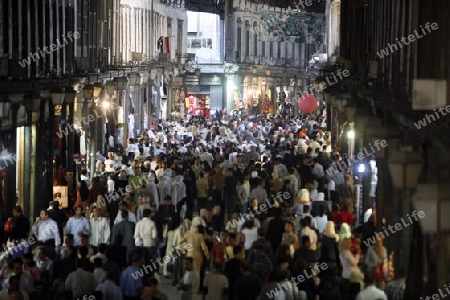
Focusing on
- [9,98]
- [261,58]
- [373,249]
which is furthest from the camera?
[261,58]

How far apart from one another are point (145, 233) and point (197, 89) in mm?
54421

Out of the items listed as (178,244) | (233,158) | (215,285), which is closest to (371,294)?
(215,285)

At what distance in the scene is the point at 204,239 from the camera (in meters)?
21.9

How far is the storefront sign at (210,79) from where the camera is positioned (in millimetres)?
77375

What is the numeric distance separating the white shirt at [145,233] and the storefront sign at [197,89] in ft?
174

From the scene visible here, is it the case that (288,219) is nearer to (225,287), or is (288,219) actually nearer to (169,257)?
(169,257)

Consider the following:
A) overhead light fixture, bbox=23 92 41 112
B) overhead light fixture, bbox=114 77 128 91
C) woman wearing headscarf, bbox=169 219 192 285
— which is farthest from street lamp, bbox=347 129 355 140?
woman wearing headscarf, bbox=169 219 192 285

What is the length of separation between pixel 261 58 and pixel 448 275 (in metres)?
68.2

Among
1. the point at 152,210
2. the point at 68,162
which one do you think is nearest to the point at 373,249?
the point at 152,210

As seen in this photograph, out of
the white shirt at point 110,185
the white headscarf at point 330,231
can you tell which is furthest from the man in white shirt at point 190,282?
the white shirt at point 110,185

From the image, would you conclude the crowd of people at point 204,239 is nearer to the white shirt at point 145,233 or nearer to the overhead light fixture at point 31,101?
the white shirt at point 145,233

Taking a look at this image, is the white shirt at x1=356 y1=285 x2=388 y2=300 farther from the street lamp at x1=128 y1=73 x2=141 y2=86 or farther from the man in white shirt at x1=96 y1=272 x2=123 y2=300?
the street lamp at x1=128 y1=73 x2=141 y2=86

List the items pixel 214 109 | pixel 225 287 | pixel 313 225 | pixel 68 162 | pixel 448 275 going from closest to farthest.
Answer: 1. pixel 448 275
2. pixel 225 287
3. pixel 313 225
4. pixel 68 162
5. pixel 214 109

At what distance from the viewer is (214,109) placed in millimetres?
76438
